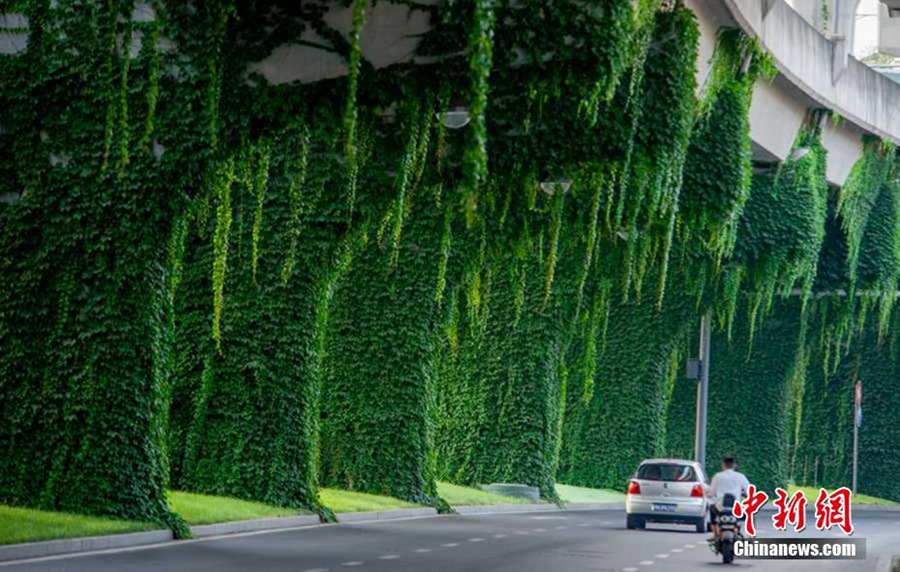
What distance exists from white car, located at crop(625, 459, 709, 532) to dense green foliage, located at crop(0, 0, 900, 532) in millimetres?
2836

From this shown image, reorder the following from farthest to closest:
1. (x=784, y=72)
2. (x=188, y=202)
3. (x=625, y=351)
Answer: (x=625, y=351) → (x=784, y=72) → (x=188, y=202)

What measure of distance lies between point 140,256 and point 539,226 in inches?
401

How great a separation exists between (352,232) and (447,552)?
756 centimetres

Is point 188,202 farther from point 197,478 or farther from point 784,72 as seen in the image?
point 784,72

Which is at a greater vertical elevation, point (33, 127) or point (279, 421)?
point (33, 127)

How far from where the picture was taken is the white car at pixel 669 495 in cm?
3694

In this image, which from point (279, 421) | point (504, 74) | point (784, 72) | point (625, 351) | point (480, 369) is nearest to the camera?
point (504, 74)

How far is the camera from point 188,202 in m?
25.2

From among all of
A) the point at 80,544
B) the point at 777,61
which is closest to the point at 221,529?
the point at 80,544

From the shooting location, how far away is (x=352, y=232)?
3200 cm

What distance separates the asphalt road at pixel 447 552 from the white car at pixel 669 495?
1.14 feet

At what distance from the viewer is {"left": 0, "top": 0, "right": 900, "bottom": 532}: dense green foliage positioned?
23.6 m

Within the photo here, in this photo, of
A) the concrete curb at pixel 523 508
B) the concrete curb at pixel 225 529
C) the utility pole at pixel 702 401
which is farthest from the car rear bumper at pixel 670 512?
the utility pole at pixel 702 401

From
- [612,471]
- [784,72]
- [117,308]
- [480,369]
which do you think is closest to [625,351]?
[612,471]
